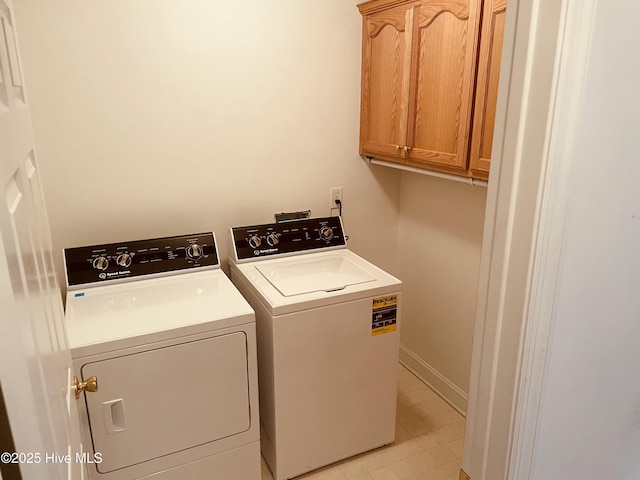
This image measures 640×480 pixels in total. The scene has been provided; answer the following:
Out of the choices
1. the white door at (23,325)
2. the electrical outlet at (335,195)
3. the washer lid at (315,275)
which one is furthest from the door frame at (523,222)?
the electrical outlet at (335,195)

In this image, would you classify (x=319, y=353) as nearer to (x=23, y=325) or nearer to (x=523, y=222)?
(x=523, y=222)

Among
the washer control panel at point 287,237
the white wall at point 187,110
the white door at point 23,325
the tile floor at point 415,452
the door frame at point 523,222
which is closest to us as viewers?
the white door at point 23,325

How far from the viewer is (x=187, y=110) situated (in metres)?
2.20

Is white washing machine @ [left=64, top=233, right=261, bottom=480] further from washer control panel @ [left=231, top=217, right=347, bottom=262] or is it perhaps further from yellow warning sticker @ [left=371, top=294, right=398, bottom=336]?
yellow warning sticker @ [left=371, top=294, right=398, bottom=336]

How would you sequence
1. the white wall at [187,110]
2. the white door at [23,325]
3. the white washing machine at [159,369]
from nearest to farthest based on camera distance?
the white door at [23,325]
the white washing machine at [159,369]
the white wall at [187,110]

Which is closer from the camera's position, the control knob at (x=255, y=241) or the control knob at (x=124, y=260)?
the control knob at (x=124, y=260)

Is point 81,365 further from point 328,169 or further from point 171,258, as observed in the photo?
point 328,169

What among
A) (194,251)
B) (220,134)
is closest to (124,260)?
(194,251)

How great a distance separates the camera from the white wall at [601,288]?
0.76 meters

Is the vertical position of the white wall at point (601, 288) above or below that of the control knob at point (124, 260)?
above

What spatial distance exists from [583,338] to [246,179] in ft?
5.96

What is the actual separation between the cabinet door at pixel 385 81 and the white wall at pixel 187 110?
0.07 meters

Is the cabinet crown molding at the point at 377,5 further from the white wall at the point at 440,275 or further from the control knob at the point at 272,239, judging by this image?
the control knob at the point at 272,239

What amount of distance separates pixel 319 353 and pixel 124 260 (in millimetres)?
966
